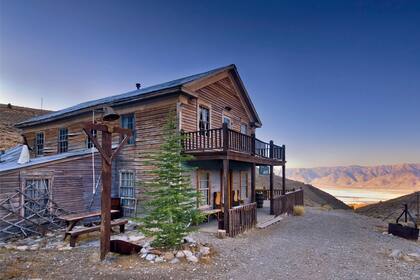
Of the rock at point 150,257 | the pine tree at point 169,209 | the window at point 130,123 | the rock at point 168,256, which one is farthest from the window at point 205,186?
the rock at point 150,257

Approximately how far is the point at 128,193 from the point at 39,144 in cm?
933

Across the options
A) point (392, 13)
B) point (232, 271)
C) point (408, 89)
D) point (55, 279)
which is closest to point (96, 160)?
point (55, 279)

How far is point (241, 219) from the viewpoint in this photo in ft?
34.7

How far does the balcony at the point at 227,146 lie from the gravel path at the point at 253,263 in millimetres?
3098

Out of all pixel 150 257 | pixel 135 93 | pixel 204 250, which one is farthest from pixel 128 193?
pixel 204 250

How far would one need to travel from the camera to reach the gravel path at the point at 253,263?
5.92 meters

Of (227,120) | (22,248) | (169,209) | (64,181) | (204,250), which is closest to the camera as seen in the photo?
(169,209)

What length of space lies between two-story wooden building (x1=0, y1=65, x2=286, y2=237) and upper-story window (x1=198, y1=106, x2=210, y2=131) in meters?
0.04

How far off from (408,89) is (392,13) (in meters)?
8.37

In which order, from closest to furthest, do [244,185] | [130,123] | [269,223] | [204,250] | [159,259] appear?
1. [159,259]
2. [204,250]
3. [269,223]
4. [130,123]
5. [244,185]

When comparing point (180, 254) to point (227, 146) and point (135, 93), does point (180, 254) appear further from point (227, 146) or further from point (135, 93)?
point (135, 93)

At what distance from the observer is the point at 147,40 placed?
2033cm

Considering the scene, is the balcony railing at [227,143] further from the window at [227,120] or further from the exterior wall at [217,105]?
the window at [227,120]

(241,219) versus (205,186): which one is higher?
(205,186)
